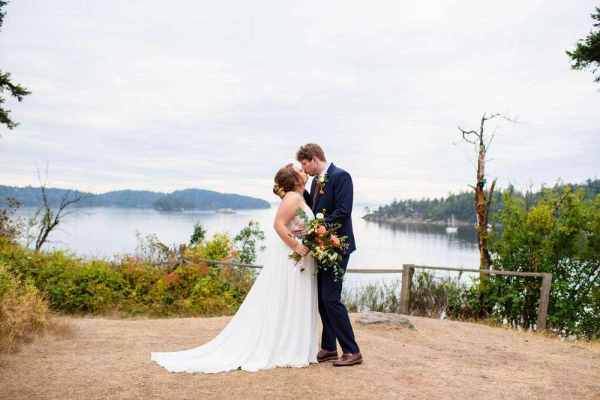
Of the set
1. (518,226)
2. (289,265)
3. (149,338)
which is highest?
(518,226)

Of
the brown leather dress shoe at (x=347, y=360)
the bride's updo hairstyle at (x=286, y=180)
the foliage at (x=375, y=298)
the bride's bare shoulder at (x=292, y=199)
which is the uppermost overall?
the bride's updo hairstyle at (x=286, y=180)

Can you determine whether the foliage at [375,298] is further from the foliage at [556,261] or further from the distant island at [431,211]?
the distant island at [431,211]

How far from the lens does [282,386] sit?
15.3 feet

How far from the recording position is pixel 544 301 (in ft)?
30.2

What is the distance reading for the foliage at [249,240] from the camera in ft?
43.6

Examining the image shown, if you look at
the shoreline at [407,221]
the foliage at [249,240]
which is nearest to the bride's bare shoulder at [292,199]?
the foliage at [249,240]

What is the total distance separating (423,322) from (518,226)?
2877 mm

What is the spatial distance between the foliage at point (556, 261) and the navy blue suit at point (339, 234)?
5553mm

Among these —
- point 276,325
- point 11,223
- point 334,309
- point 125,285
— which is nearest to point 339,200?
point 334,309

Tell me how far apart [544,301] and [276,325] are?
20.2 feet

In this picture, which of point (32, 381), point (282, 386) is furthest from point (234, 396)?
point (32, 381)

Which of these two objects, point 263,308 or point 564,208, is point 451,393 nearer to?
point 263,308

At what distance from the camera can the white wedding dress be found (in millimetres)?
5230

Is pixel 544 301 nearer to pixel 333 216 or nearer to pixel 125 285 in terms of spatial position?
pixel 333 216
